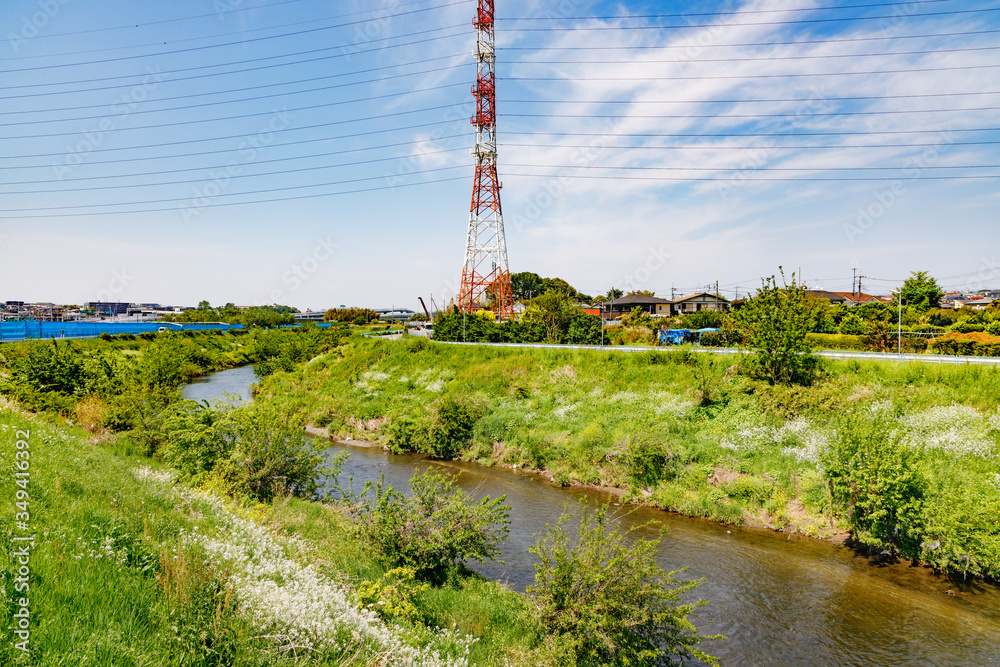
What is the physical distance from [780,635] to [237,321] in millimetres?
129944

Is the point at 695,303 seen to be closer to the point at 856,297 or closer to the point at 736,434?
the point at 856,297

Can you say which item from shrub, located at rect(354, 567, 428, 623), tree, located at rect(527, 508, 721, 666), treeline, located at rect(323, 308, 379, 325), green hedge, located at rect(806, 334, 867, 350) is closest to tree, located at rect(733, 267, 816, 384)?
green hedge, located at rect(806, 334, 867, 350)

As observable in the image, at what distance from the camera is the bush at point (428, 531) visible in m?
11.8

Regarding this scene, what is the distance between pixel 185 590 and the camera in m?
6.07

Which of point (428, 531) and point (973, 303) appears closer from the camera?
point (428, 531)

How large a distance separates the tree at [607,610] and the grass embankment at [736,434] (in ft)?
34.1

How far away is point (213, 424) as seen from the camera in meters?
16.5

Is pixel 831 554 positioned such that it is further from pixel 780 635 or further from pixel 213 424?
pixel 213 424

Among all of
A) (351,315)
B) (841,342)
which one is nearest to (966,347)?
(841,342)

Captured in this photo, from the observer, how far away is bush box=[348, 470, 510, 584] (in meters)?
11.8

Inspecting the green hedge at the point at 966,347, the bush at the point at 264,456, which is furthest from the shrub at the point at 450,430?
the green hedge at the point at 966,347

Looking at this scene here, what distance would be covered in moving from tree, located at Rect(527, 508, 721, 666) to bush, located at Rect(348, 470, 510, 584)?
108 inches

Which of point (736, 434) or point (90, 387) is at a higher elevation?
point (90, 387)

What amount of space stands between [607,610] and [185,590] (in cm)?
696
